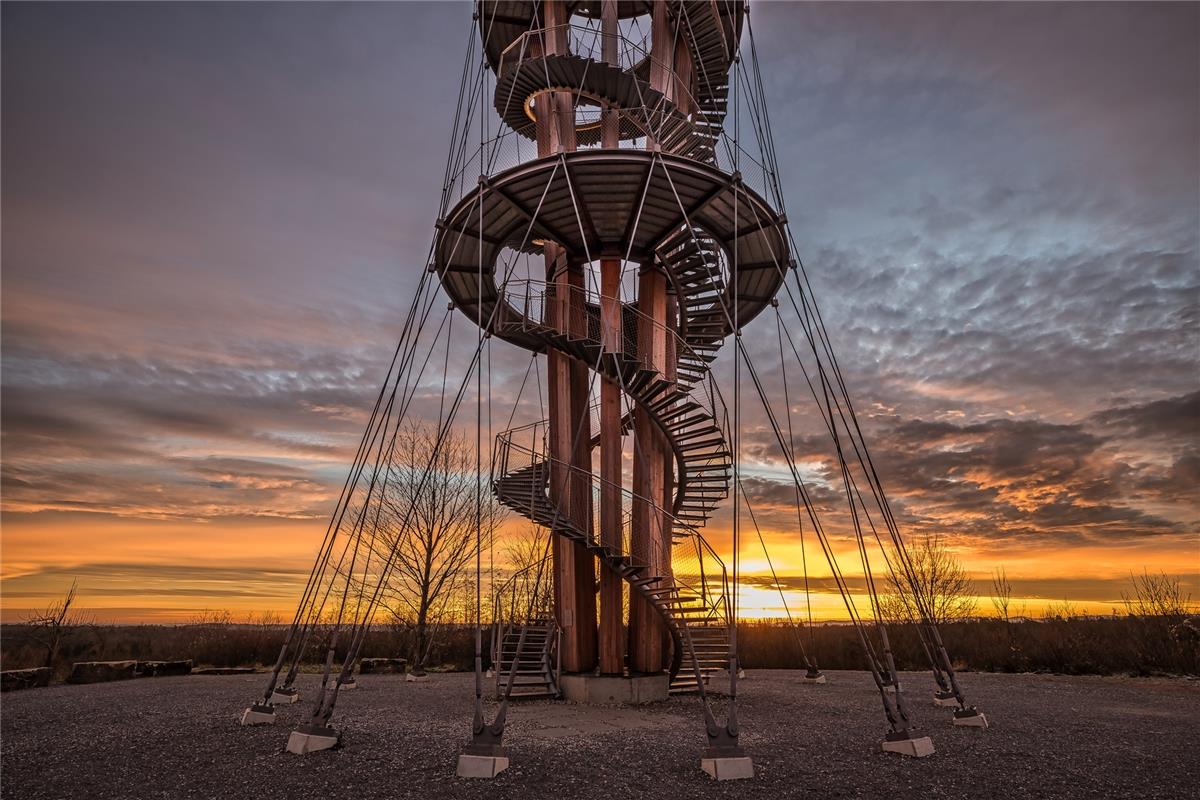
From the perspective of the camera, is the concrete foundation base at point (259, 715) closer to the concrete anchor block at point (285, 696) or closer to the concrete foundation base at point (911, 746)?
the concrete anchor block at point (285, 696)

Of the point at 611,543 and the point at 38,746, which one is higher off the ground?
the point at 611,543

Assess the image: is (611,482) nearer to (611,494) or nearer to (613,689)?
(611,494)

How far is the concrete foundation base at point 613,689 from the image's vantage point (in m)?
14.3

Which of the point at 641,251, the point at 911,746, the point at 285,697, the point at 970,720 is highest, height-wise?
the point at 641,251

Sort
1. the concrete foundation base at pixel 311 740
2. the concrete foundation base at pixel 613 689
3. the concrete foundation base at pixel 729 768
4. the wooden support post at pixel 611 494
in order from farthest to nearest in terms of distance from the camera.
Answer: the wooden support post at pixel 611 494 < the concrete foundation base at pixel 613 689 < the concrete foundation base at pixel 311 740 < the concrete foundation base at pixel 729 768

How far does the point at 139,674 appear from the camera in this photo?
1862cm

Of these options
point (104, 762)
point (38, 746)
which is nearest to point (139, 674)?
point (38, 746)

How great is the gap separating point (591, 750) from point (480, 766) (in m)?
1.80

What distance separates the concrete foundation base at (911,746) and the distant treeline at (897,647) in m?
10.7

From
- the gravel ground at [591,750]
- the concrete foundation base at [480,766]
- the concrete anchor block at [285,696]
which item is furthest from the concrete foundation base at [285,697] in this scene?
the concrete foundation base at [480,766]

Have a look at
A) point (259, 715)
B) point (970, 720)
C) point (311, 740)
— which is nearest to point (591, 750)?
point (311, 740)

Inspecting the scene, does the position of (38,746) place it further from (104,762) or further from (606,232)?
(606,232)

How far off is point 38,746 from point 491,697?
772cm

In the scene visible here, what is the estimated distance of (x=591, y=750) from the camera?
952 centimetres
